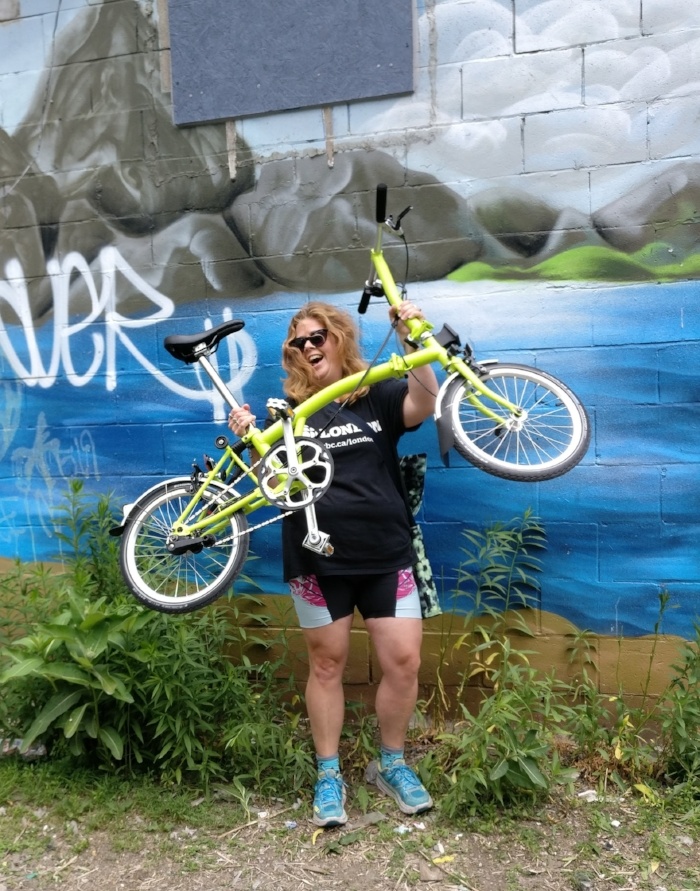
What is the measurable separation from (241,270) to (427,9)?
143 cm

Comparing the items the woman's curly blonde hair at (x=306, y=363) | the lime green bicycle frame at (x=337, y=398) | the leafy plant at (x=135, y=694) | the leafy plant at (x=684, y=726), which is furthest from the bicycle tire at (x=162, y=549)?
the leafy plant at (x=684, y=726)

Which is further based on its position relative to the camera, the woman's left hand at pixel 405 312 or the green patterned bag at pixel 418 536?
the green patterned bag at pixel 418 536

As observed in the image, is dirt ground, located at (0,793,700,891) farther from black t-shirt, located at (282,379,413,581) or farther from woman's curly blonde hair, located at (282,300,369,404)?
woman's curly blonde hair, located at (282,300,369,404)

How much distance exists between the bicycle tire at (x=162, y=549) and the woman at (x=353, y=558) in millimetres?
205

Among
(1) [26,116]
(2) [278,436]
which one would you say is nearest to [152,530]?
(2) [278,436]

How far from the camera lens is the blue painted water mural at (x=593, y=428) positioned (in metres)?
3.37

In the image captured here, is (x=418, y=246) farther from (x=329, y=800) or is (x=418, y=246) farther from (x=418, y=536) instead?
(x=329, y=800)

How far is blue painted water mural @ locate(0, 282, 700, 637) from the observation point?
11.0ft

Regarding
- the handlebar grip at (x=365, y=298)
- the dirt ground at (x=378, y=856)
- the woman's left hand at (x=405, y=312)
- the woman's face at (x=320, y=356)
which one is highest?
the handlebar grip at (x=365, y=298)

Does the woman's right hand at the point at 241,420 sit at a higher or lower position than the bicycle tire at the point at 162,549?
higher

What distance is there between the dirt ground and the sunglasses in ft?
6.11

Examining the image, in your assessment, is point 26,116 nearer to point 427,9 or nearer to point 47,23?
point 47,23

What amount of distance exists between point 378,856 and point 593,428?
193 cm

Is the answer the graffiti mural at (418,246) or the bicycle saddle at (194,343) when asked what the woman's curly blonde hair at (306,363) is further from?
the graffiti mural at (418,246)
